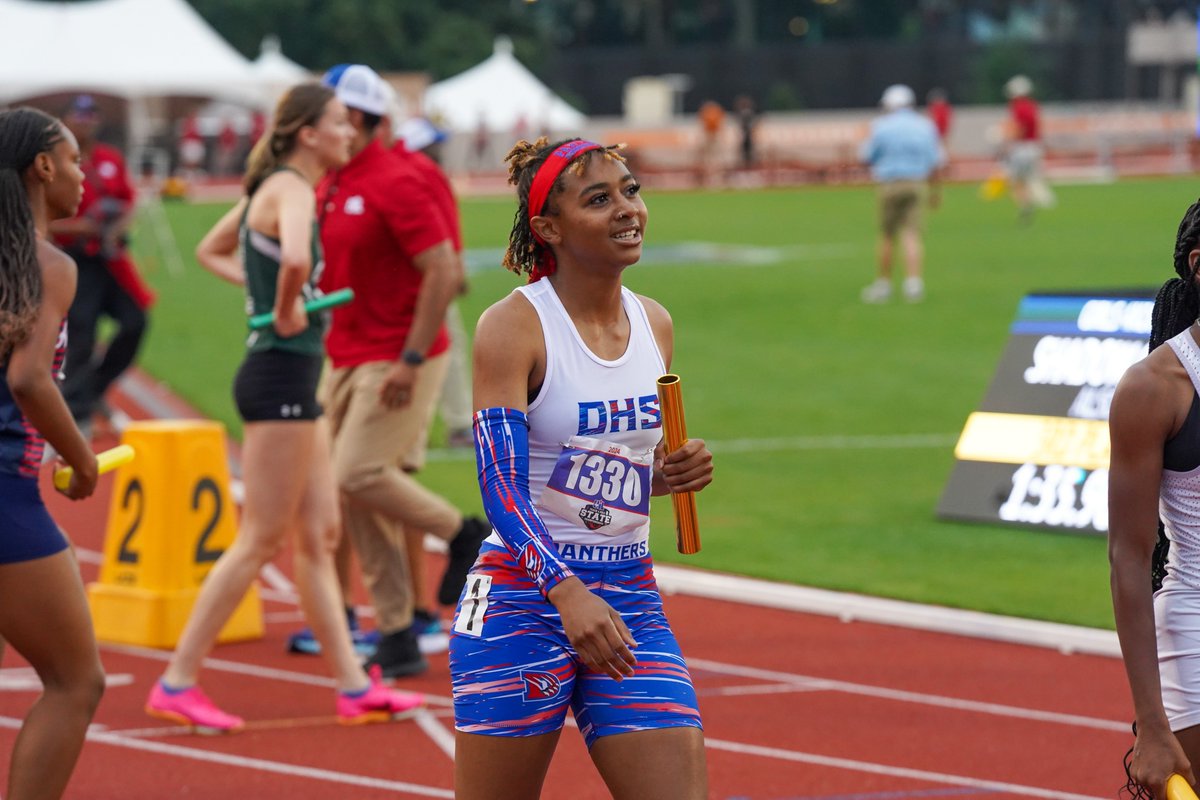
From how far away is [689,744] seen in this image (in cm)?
400

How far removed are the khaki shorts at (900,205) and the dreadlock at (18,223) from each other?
54.3 ft

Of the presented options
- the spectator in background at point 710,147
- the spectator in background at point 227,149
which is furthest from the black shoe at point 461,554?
the spectator in background at point 227,149

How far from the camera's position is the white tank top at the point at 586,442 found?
13.3ft

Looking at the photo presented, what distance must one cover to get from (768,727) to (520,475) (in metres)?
3.05

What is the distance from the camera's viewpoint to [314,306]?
653cm

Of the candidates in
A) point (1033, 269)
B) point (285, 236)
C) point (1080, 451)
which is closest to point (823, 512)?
point (1080, 451)

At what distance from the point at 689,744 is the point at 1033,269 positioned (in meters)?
20.8

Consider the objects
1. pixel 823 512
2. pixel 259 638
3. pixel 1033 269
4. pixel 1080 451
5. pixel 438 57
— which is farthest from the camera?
pixel 438 57

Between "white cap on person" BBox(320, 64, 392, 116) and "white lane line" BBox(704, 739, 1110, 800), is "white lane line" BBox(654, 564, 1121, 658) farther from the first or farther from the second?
"white cap on person" BBox(320, 64, 392, 116)

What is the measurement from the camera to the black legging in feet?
42.9

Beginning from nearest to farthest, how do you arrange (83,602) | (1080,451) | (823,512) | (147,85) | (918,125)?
1. (83,602)
2. (1080,451)
3. (823,512)
4. (918,125)
5. (147,85)

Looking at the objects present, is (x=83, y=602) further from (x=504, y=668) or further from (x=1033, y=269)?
(x=1033, y=269)

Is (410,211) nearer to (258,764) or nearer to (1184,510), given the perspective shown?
(258,764)

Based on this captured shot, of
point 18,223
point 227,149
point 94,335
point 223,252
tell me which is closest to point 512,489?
point 18,223
